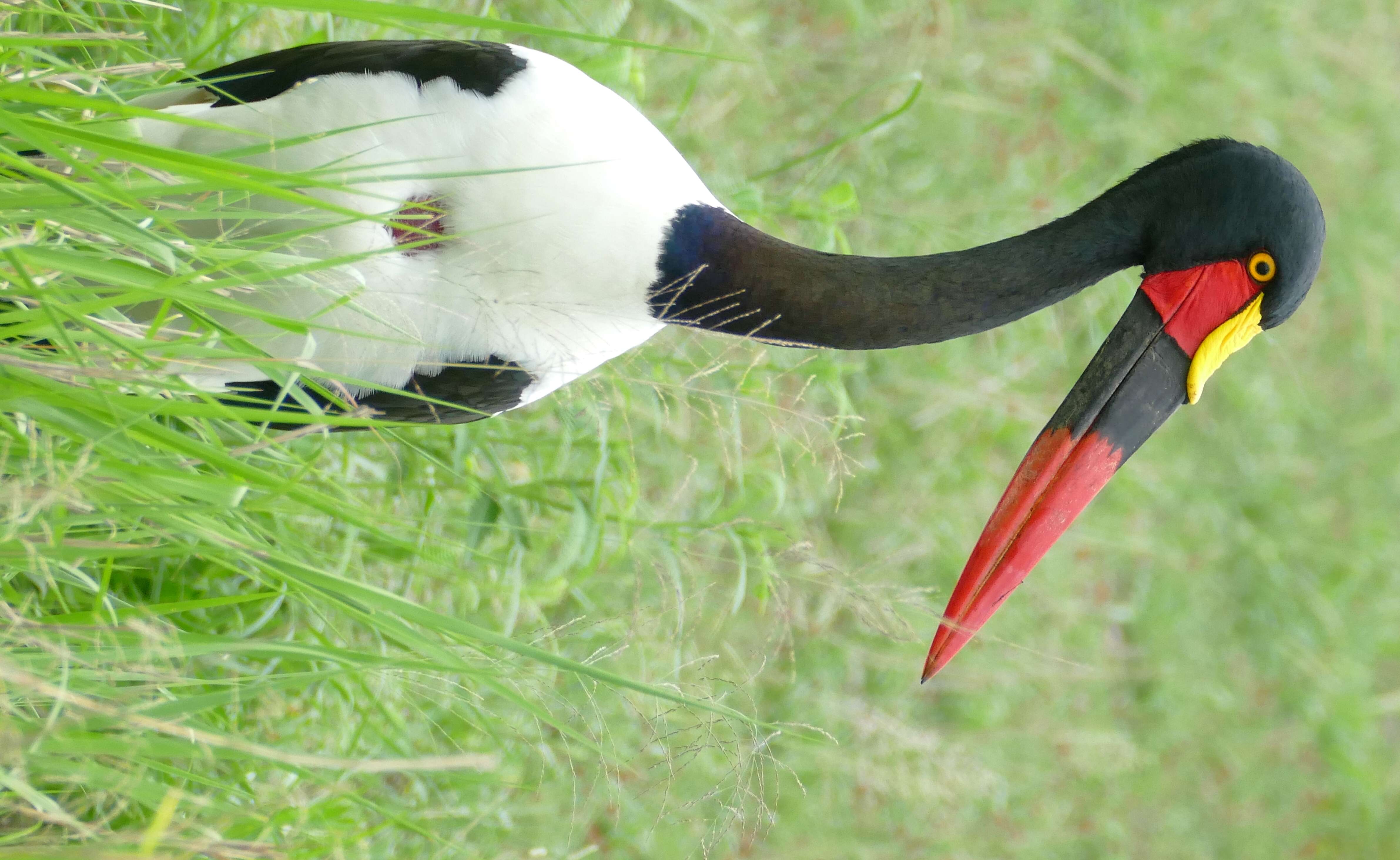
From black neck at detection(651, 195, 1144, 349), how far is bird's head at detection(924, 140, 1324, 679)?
0.14ft

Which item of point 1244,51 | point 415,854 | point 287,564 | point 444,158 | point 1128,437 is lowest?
point 415,854

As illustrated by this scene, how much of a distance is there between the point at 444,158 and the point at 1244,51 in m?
2.67

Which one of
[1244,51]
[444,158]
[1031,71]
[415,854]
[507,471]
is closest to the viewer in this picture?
[444,158]

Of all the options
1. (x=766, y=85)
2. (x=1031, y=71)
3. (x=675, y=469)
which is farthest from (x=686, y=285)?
(x=1031, y=71)

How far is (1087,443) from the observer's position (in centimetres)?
119

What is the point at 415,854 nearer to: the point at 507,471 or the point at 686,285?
the point at 507,471

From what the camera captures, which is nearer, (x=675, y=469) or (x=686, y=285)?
(x=686, y=285)

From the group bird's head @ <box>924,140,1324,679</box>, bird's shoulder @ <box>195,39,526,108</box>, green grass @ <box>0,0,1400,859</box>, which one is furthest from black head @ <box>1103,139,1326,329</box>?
bird's shoulder @ <box>195,39,526,108</box>

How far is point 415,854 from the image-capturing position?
1612mm

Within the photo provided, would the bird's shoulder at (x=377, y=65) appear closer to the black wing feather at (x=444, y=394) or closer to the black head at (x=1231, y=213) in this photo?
the black wing feather at (x=444, y=394)

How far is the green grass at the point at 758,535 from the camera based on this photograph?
0.80m

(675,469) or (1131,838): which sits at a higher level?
(675,469)

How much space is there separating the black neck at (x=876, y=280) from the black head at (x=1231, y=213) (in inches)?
1.0

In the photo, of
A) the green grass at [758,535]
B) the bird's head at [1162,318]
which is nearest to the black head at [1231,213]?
the bird's head at [1162,318]
